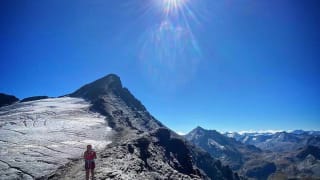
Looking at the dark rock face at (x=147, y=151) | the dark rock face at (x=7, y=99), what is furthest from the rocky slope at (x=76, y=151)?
the dark rock face at (x=7, y=99)

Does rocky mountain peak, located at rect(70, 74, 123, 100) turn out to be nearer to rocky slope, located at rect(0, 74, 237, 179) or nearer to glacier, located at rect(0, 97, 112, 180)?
rocky slope, located at rect(0, 74, 237, 179)

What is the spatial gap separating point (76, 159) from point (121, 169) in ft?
21.9

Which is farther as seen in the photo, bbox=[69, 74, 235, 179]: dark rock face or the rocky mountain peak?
the rocky mountain peak

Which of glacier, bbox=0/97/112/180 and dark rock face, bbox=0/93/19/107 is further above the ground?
dark rock face, bbox=0/93/19/107

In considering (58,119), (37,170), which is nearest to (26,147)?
(37,170)

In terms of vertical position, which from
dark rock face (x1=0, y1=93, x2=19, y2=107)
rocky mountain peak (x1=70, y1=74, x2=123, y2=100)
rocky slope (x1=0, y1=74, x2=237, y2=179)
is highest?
rocky mountain peak (x1=70, y1=74, x2=123, y2=100)

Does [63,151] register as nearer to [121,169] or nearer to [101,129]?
[121,169]

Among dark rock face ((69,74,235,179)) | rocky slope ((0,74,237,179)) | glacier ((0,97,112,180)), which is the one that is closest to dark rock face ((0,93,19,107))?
dark rock face ((69,74,235,179))

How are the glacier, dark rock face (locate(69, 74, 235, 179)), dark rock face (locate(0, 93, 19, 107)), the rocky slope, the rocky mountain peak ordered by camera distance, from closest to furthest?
the rocky slope, the glacier, dark rock face (locate(69, 74, 235, 179)), dark rock face (locate(0, 93, 19, 107)), the rocky mountain peak

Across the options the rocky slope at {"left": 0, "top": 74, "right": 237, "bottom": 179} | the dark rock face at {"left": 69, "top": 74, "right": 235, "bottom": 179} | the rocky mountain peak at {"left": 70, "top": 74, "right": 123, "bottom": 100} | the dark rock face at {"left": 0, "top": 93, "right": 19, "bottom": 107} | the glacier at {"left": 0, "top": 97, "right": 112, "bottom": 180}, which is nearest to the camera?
the rocky slope at {"left": 0, "top": 74, "right": 237, "bottom": 179}

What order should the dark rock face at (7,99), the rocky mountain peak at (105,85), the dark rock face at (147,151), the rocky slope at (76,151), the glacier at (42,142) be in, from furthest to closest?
the rocky mountain peak at (105,85) → the dark rock face at (7,99) → the dark rock face at (147,151) → the glacier at (42,142) → the rocky slope at (76,151)

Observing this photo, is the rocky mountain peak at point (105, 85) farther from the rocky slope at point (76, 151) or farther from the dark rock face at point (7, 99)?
the rocky slope at point (76, 151)

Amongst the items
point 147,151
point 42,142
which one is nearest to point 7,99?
point 42,142

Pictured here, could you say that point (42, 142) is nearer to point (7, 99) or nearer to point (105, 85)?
point (7, 99)
